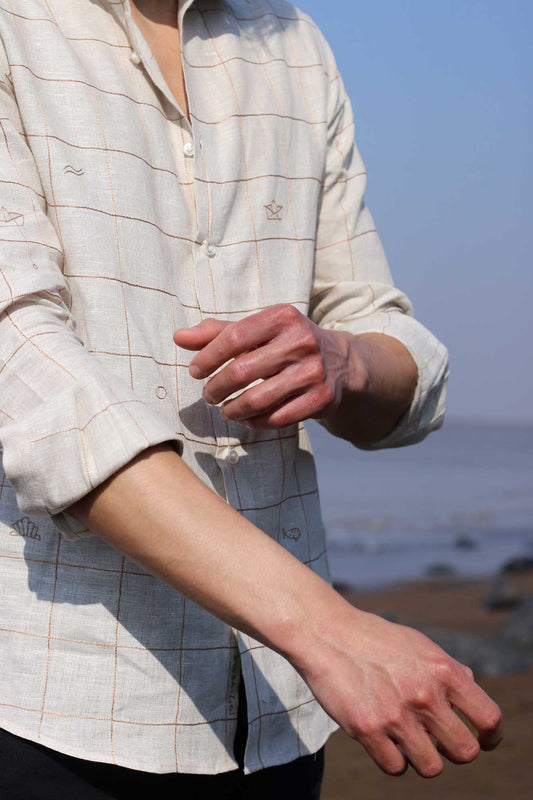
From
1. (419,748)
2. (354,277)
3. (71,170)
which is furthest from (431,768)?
(354,277)

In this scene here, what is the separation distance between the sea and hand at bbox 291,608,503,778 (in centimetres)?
223

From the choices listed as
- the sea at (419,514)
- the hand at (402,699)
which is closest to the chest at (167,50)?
the hand at (402,699)

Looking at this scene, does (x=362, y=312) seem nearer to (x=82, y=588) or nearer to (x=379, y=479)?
(x=82, y=588)

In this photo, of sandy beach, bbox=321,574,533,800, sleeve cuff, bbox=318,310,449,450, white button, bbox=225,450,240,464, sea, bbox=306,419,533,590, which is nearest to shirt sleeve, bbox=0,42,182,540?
white button, bbox=225,450,240,464


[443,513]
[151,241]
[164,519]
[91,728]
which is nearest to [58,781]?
[91,728]

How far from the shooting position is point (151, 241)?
4.50 feet

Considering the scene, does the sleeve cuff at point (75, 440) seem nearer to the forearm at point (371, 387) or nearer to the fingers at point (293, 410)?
the fingers at point (293, 410)

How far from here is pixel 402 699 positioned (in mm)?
889

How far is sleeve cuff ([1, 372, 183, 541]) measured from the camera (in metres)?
1.01

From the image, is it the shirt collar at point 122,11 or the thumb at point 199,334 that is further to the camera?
the shirt collar at point 122,11

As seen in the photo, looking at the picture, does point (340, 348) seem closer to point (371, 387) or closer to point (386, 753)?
point (371, 387)

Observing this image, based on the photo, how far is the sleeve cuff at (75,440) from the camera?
1013 mm

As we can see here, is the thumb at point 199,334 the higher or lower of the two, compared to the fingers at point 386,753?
higher

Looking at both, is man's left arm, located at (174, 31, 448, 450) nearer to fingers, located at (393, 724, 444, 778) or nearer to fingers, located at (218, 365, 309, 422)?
fingers, located at (218, 365, 309, 422)
